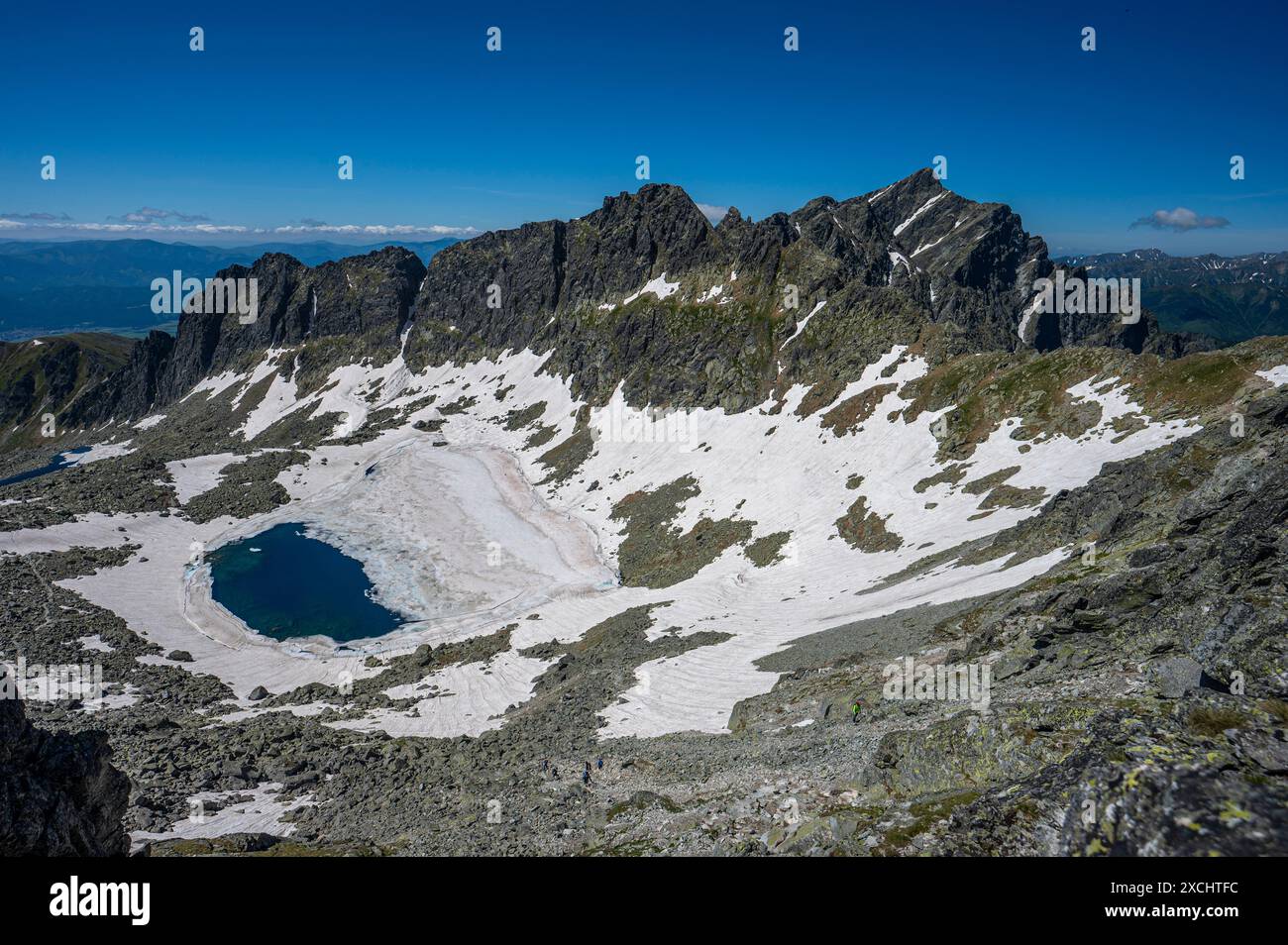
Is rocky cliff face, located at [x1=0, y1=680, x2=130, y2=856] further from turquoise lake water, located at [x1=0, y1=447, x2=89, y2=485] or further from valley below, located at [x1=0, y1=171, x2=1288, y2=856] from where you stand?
turquoise lake water, located at [x1=0, y1=447, x2=89, y2=485]

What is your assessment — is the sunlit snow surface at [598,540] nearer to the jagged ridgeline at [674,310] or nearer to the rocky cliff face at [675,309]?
the rocky cliff face at [675,309]

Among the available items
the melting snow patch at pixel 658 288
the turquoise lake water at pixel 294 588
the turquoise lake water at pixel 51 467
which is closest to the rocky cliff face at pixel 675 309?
the melting snow patch at pixel 658 288

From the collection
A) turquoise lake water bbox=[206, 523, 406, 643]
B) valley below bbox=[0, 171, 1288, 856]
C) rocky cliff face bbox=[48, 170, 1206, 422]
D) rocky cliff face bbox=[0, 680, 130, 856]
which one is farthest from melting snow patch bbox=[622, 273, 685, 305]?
rocky cliff face bbox=[0, 680, 130, 856]

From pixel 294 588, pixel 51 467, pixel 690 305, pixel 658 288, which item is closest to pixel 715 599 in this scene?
pixel 294 588

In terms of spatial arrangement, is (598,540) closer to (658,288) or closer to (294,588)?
(294,588)
